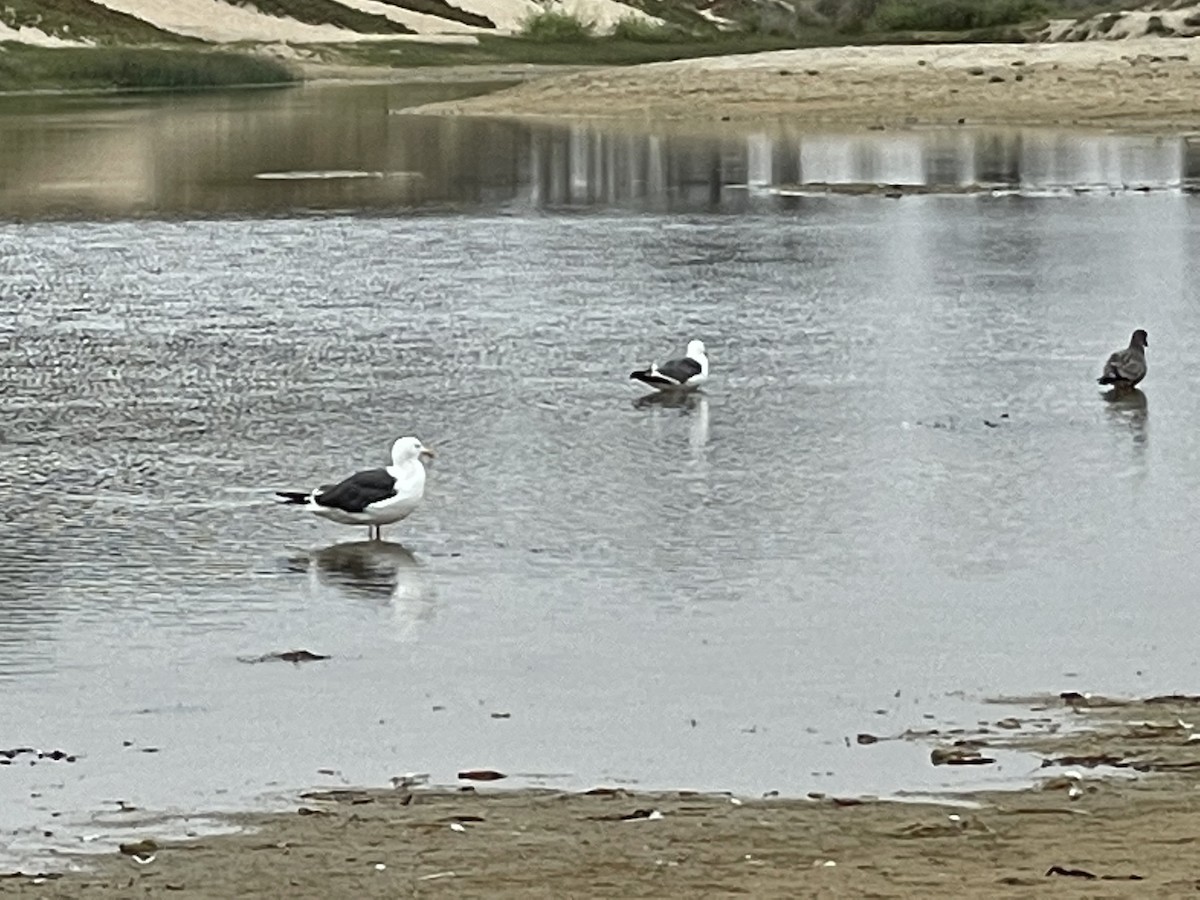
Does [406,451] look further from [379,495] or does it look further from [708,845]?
[708,845]

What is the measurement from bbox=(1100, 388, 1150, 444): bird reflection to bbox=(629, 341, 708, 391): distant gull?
2.65m

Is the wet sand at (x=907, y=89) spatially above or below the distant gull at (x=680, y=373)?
above

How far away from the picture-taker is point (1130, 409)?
684 inches

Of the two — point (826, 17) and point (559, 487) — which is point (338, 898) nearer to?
point (559, 487)

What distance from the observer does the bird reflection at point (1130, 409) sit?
16609 millimetres

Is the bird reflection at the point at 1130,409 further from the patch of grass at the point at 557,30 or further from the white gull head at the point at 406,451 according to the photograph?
the patch of grass at the point at 557,30

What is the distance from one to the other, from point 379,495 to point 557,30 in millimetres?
106019

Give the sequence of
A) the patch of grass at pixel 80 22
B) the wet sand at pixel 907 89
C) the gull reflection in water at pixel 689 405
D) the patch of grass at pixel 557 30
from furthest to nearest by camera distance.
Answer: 1. the patch of grass at pixel 557 30
2. the patch of grass at pixel 80 22
3. the wet sand at pixel 907 89
4. the gull reflection in water at pixel 689 405

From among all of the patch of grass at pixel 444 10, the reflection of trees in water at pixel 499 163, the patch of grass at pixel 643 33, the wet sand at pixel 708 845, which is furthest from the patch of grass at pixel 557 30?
the wet sand at pixel 708 845

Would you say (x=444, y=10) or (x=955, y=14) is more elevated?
(x=444, y=10)

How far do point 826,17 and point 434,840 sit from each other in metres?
106

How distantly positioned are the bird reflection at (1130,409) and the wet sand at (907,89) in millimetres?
30776

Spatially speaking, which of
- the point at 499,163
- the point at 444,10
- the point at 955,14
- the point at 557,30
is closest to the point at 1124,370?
the point at 499,163

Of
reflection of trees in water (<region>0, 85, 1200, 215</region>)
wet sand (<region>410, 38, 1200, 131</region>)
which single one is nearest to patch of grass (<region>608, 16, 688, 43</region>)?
wet sand (<region>410, 38, 1200, 131</region>)
